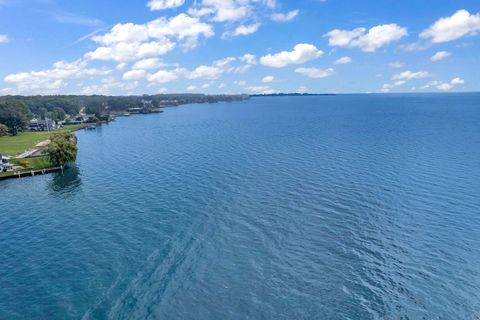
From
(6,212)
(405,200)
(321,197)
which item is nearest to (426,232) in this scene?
(405,200)

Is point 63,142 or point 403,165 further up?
point 63,142

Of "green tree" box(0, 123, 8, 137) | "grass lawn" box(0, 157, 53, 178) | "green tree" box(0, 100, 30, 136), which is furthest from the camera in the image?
"green tree" box(0, 100, 30, 136)

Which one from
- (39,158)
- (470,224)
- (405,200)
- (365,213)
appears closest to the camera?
(470,224)

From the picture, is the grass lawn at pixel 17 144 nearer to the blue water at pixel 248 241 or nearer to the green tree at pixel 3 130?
the green tree at pixel 3 130

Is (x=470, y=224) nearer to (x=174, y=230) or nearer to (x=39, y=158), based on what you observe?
(x=174, y=230)

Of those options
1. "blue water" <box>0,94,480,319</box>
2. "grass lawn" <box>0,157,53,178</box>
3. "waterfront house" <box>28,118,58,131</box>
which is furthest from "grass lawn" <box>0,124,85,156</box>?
"blue water" <box>0,94,480,319</box>

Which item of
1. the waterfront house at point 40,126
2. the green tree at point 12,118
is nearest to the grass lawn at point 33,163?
the green tree at point 12,118

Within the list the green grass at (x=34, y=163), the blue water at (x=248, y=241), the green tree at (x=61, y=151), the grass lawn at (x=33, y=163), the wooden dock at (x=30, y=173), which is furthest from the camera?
the green grass at (x=34, y=163)

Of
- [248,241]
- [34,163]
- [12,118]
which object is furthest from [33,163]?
[12,118]

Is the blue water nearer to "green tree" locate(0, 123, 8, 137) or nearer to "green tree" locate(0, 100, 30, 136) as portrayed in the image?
"green tree" locate(0, 123, 8, 137)
